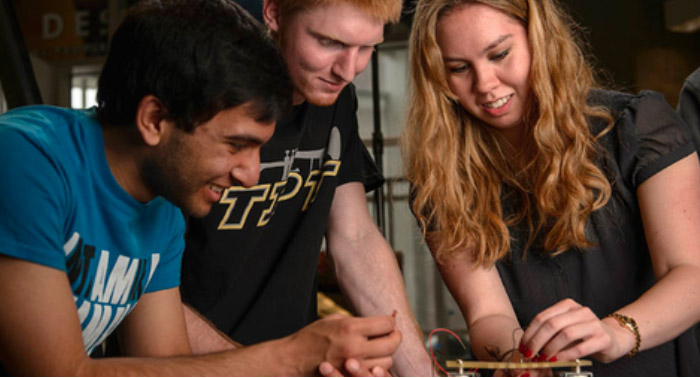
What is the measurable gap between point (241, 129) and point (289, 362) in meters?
0.38

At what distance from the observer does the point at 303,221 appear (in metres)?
1.64

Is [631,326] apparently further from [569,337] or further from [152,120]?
[152,120]

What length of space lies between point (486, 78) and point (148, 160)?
73cm

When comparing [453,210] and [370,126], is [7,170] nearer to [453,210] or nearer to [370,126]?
[453,210]

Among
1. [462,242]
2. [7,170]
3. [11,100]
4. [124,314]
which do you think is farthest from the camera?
[462,242]

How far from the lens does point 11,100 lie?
1.46m

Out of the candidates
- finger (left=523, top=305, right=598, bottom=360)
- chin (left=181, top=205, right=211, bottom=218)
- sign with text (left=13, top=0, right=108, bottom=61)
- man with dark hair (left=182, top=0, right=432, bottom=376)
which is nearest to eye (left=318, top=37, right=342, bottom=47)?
man with dark hair (left=182, top=0, right=432, bottom=376)

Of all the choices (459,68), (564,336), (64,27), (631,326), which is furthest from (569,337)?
(64,27)

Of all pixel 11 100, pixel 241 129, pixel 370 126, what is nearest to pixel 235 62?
pixel 241 129

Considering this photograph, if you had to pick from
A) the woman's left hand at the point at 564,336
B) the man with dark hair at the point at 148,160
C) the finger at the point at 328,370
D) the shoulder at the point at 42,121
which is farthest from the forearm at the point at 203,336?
the woman's left hand at the point at 564,336

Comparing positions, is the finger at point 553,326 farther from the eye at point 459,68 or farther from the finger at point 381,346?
the eye at point 459,68

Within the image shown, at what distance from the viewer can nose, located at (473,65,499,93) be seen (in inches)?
59.9

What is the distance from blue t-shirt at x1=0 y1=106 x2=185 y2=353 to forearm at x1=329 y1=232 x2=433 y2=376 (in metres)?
0.54

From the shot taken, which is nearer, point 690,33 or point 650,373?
point 650,373
